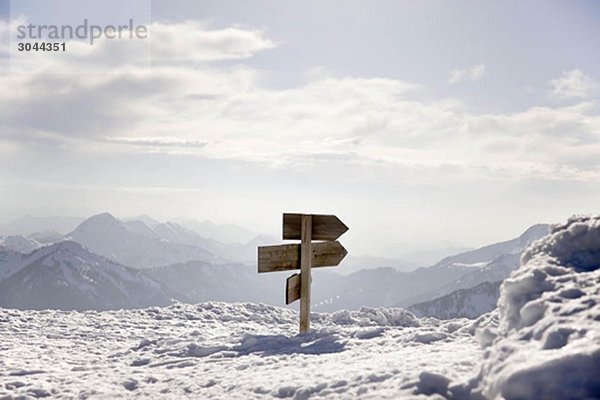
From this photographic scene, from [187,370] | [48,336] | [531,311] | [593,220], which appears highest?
[593,220]

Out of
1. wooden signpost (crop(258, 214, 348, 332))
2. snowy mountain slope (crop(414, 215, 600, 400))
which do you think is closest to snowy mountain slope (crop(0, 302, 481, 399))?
snowy mountain slope (crop(414, 215, 600, 400))

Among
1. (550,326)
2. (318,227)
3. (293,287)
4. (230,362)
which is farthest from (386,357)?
(318,227)

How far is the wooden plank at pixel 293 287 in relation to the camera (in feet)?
34.7

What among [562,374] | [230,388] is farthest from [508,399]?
[230,388]

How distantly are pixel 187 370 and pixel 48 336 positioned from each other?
22.6 ft

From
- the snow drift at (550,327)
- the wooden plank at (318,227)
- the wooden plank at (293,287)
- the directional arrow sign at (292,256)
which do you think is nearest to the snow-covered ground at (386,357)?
the snow drift at (550,327)

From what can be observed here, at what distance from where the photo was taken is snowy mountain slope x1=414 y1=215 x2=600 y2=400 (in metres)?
3.80

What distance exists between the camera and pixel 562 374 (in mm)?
3793

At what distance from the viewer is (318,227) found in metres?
10.9

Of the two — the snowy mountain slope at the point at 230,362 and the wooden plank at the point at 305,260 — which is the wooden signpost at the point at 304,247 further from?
the snowy mountain slope at the point at 230,362

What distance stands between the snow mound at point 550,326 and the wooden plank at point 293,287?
5320mm

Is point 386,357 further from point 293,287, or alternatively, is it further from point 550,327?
point 293,287

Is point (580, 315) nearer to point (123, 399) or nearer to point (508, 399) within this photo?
point (508, 399)

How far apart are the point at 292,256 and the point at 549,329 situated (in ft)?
22.8
